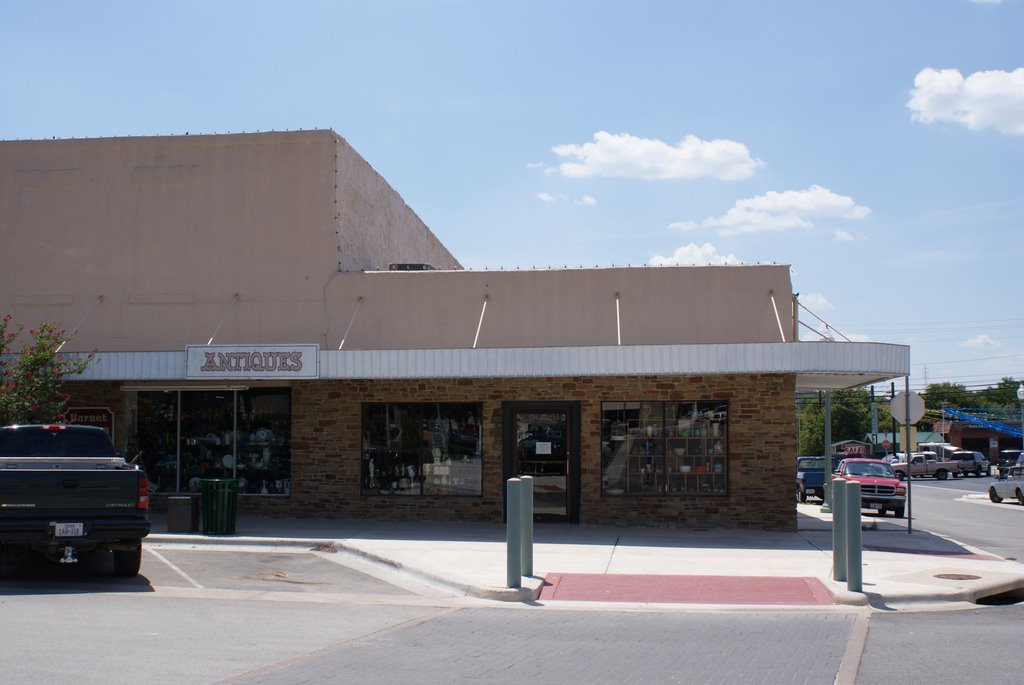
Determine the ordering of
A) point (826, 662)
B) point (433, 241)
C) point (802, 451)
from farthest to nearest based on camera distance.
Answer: point (802, 451) → point (433, 241) → point (826, 662)

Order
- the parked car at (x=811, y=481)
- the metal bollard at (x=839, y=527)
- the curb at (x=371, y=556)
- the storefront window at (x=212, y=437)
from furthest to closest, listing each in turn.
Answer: the parked car at (x=811, y=481)
the storefront window at (x=212, y=437)
the metal bollard at (x=839, y=527)
the curb at (x=371, y=556)

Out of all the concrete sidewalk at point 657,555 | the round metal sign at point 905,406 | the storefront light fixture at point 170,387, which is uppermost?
the storefront light fixture at point 170,387

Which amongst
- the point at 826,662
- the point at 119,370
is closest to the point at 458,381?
the point at 119,370

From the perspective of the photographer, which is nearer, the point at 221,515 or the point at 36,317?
the point at 221,515

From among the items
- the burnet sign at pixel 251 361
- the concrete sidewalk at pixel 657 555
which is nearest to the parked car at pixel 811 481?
the concrete sidewalk at pixel 657 555

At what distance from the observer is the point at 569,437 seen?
20.1 metres

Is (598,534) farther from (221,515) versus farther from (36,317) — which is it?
(36,317)

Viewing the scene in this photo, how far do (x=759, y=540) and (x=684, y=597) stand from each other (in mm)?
5887

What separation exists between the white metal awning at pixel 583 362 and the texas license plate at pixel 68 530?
21.8 feet

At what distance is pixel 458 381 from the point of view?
20375 mm

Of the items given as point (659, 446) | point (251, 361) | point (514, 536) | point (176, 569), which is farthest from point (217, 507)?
point (659, 446)

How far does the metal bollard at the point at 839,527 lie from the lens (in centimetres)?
1266

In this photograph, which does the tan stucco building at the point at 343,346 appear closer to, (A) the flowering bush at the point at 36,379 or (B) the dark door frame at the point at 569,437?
(B) the dark door frame at the point at 569,437

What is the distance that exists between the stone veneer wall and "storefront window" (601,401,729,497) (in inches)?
7.6
